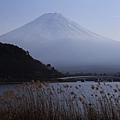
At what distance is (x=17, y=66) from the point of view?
57094mm

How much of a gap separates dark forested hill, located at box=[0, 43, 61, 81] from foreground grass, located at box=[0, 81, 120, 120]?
4883 cm

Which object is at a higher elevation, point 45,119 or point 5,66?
point 5,66

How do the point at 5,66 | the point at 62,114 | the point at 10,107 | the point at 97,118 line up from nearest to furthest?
the point at 97,118 → the point at 62,114 → the point at 10,107 → the point at 5,66

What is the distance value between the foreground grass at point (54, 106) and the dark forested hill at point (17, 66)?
160 ft

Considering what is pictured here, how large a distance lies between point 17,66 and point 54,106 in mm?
51107

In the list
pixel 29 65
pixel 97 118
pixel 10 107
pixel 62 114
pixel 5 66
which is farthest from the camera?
pixel 29 65

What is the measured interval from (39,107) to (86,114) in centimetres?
93

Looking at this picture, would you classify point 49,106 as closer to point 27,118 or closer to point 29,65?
point 27,118

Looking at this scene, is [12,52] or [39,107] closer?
[39,107]

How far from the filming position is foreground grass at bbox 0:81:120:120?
5820mm

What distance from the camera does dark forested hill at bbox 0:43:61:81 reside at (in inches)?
2254

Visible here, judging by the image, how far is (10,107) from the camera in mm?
6953

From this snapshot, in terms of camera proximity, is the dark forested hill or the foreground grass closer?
the foreground grass

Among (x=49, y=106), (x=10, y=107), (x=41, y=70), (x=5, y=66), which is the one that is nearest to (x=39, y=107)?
(x=49, y=106)
